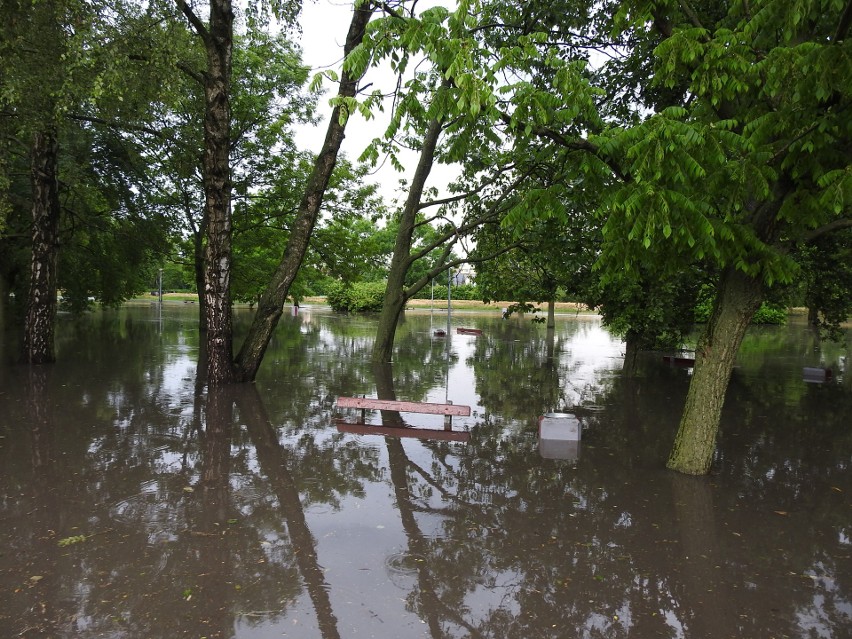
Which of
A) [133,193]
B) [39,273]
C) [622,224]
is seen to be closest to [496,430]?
[622,224]

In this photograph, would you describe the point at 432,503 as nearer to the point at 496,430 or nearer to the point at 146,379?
the point at 496,430

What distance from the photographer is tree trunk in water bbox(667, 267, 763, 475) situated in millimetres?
6684

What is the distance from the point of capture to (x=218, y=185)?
12086 mm

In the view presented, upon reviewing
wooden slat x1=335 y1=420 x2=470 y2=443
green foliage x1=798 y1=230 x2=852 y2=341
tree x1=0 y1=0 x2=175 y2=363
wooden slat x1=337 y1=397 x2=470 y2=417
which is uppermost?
tree x1=0 y1=0 x2=175 y2=363

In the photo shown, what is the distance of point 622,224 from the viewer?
5453 mm

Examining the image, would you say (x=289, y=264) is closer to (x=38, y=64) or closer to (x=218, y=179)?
(x=218, y=179)

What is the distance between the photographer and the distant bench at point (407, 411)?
850 cm

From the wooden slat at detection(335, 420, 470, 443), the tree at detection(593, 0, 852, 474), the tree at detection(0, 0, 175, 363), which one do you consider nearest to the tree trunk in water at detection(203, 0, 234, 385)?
the tree at detection(0, 0, 175, 363)

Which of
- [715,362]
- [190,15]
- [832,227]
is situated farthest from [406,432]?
[190,15]

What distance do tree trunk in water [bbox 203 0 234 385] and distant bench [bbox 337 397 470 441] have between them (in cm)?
435

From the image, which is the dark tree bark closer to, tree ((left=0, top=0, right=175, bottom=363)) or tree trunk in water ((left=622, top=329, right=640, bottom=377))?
tree ((left=0, top=0, right=175, bottom=363))

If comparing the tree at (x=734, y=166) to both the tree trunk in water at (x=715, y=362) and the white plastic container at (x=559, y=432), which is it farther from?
the white plastic container at (x=559, y=432)

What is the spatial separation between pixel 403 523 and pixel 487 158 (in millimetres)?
11858

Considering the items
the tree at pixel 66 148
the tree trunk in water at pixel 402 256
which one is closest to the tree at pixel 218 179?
the tree at pixel 66 148
